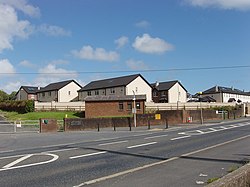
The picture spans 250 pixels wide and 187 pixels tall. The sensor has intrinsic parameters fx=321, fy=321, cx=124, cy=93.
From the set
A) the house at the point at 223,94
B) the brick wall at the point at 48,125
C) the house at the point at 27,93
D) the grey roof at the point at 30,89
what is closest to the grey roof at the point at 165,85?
the house at the point at 223,94

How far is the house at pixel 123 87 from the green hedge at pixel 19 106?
15216 mm

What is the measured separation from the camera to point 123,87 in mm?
77312

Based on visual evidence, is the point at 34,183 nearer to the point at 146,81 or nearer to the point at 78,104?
the point at 78,104

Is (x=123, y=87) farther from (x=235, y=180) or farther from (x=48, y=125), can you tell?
(x=235, y=180)

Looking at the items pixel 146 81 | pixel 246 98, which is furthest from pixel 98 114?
pixel 246 98

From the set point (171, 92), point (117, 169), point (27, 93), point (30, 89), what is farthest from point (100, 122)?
point (30, 89)

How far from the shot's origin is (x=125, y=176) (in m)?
8.49

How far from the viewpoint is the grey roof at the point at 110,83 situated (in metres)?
78.8

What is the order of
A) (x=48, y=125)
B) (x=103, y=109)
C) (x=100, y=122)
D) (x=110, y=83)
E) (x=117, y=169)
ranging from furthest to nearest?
(x=110, y=83), (x=103, y=109), (x=100, y=122), (x=48, y=125), (x=117, y=169)

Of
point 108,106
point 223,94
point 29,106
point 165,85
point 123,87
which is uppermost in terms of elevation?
point 165,85

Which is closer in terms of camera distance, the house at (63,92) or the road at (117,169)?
the road at (117,169)

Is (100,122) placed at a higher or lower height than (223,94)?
lower

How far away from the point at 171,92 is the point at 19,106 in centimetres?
4219

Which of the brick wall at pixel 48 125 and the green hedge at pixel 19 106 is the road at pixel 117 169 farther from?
the green hedge at pixel 19 106
